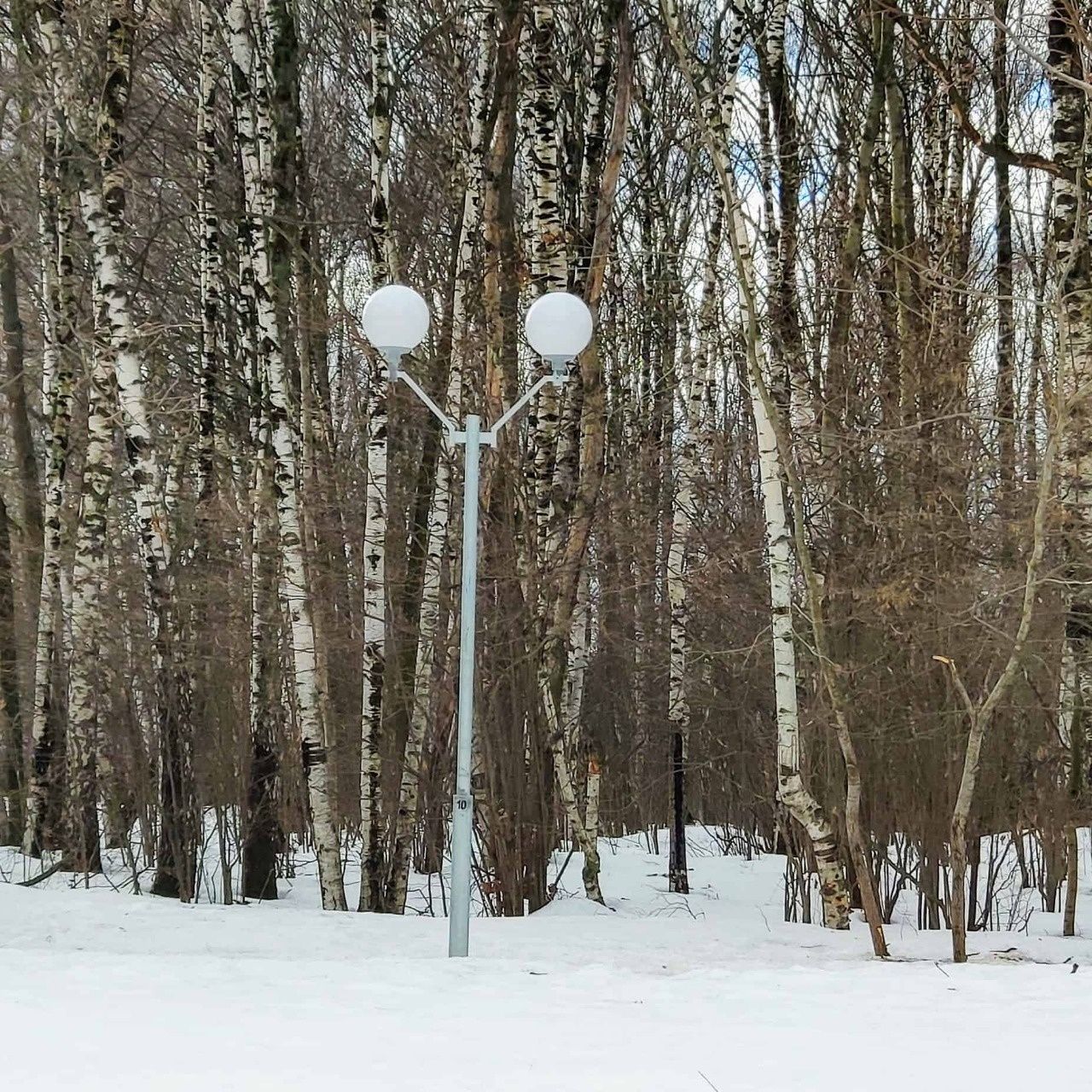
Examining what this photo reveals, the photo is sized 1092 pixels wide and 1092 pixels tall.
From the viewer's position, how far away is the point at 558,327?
286 inches

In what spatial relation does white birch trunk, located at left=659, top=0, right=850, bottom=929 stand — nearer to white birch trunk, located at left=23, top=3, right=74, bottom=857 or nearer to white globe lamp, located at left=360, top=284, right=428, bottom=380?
white globe lamp, located at left=360, top=284, right=428, bottom=380

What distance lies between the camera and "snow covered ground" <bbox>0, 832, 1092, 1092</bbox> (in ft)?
14.8

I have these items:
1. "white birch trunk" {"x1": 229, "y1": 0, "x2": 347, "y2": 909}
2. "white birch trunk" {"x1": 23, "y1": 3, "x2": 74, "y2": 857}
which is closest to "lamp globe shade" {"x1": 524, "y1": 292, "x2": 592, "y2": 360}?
"white birch trunk" {"x1": 229, "y1": 0, "x2": 347, "y2": 909}

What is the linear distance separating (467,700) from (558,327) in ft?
6.46

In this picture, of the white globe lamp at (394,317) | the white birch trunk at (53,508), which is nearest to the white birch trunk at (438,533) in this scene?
the white globe lamp at (394,317)

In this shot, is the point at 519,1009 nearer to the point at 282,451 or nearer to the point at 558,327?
the point at 558,327

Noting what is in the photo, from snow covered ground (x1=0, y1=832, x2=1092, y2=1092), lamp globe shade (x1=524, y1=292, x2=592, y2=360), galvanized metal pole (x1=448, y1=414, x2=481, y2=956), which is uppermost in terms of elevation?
lamp globe shade (x1=524, y1=292, x2=592, y2=360)

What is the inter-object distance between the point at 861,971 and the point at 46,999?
3640 millimetres

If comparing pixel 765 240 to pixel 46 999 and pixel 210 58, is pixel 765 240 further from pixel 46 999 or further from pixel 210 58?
pixel 46 999

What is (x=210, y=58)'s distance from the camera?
11.6m

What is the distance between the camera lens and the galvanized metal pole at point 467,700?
7.39m

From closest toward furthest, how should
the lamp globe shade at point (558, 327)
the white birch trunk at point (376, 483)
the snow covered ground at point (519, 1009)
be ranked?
the snow covered ground at point (519, 1009), the lamp globe shade at point (558, 327), the white birch trunk at point (376, 483)

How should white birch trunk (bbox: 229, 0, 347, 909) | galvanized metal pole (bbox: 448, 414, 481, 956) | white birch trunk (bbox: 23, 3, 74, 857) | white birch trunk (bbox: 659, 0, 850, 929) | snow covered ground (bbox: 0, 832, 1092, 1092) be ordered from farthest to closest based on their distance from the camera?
white birch trunk (bbox: 23, 3, 74, 857)
white birch trunk (bbox: 229, 0, 347, 909)
white birch trunk (bbox: 659, 0, 850, 929)
galvanized metal pole (bbox: 448, 414, 481, 956)
snow covered ground (bbox: 0, 832, 1092, 1092)

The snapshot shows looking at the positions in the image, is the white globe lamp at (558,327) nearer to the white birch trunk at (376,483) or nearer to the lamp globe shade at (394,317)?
the lamp globe shade at (394,317)
